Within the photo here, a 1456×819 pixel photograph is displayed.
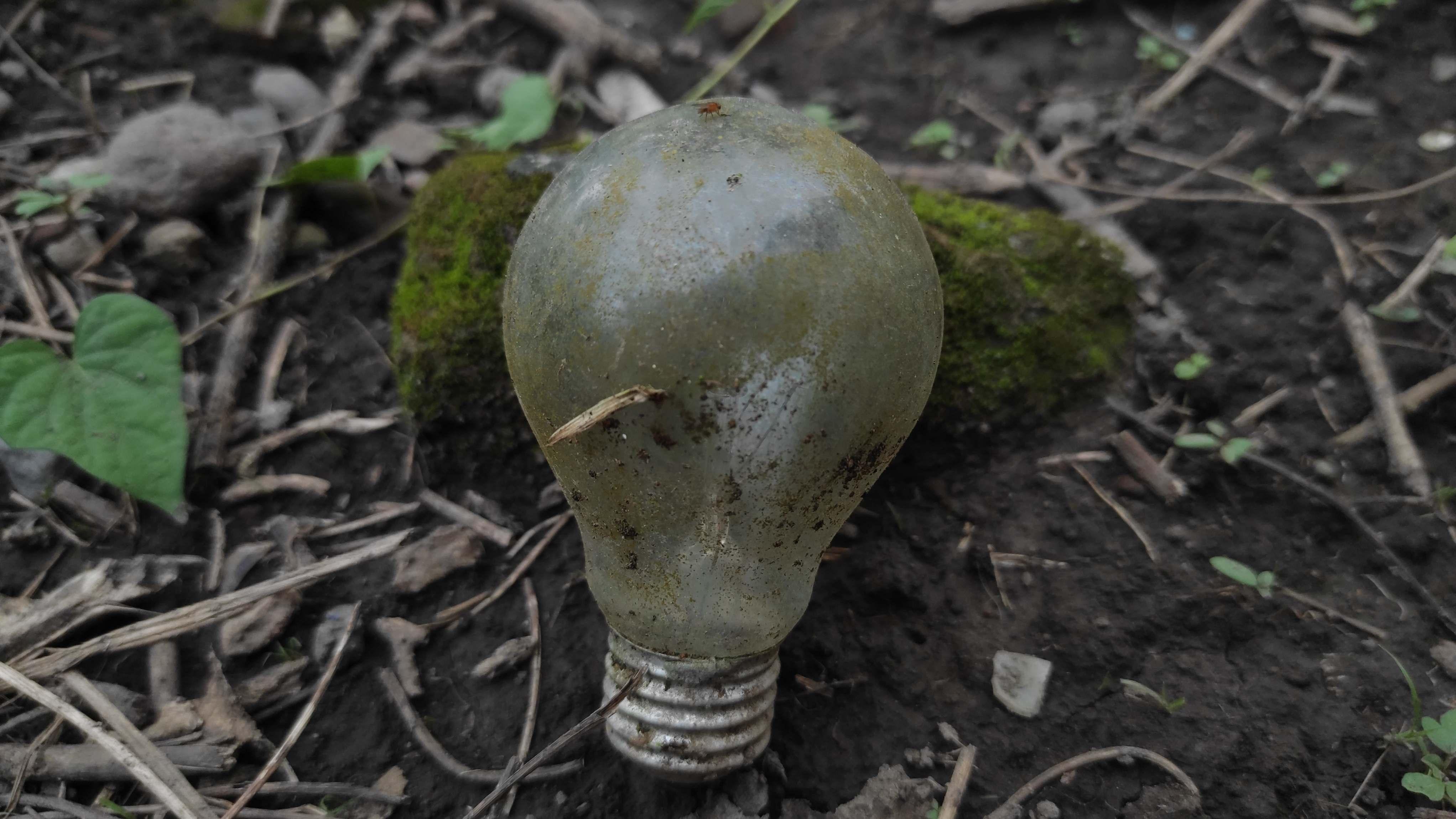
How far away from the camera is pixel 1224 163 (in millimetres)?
2521

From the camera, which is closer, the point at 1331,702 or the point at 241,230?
the point at 1331,702

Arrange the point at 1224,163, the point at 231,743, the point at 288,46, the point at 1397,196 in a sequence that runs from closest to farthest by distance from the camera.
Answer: the point at 231,743
the point at 1397,196
the point at 1224,163
the point at 288,46

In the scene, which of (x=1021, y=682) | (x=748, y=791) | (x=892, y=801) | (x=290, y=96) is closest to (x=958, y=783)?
(x=892, y=801)

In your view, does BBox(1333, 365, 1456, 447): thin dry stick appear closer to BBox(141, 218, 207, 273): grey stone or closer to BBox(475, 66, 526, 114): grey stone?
BBox(475, 66, 526, 114): grey stone

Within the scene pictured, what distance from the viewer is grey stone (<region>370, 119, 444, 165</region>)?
→ 2.59 metres

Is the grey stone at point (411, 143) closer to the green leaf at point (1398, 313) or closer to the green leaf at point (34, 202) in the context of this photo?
the green leaf at point (34, 202)

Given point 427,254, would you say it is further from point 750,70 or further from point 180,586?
point 750,70

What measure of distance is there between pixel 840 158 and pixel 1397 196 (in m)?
1.74

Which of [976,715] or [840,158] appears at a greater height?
[840,158]

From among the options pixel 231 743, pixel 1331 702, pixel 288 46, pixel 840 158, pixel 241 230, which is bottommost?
pixel 231 743

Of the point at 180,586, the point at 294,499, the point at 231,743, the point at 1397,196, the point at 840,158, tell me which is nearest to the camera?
the point at 840,158

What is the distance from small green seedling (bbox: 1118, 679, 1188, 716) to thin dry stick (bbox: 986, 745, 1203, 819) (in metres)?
0.08

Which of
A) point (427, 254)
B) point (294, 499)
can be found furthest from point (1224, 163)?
point (294, 499)

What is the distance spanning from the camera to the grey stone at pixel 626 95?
2814 millimetres
